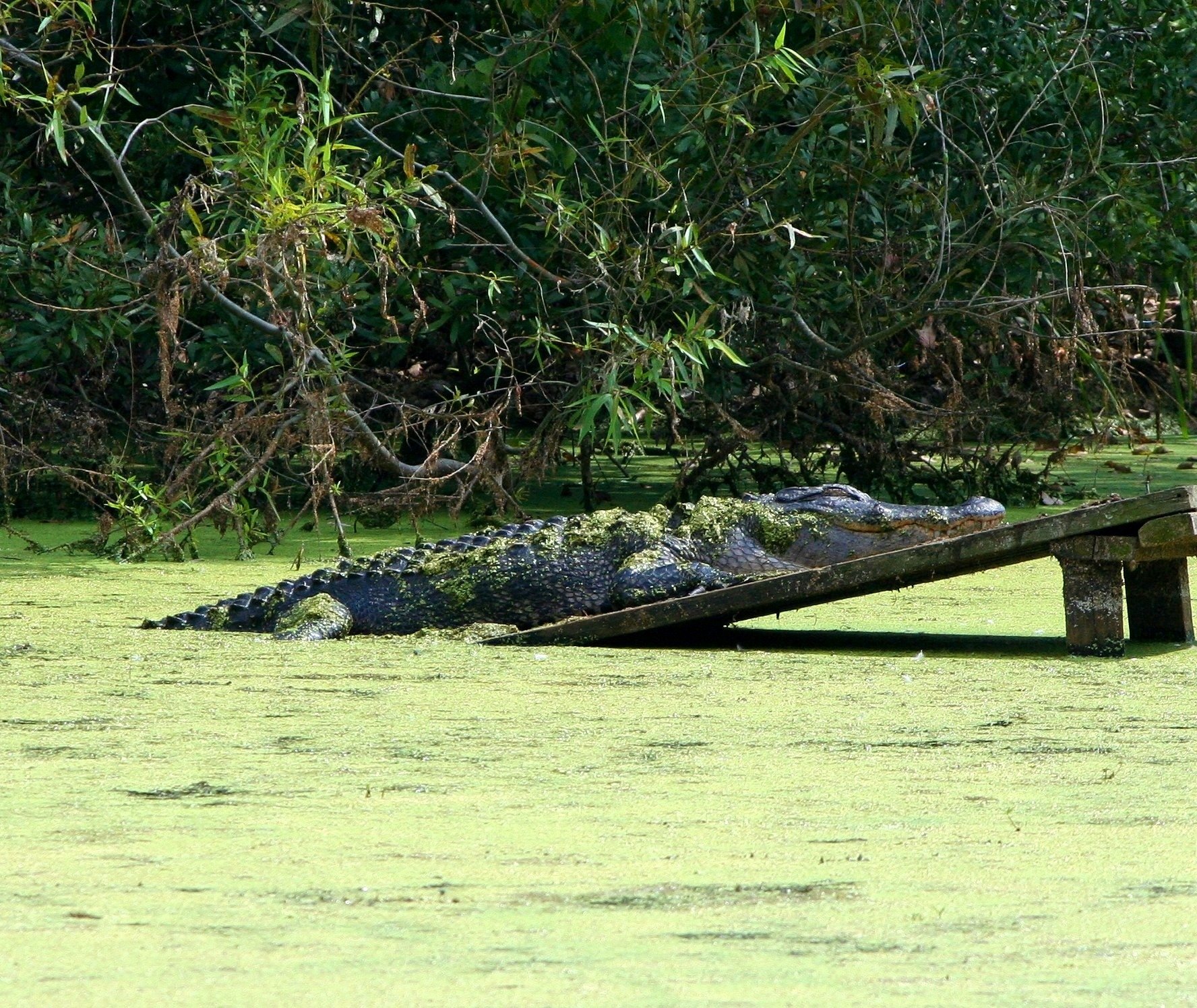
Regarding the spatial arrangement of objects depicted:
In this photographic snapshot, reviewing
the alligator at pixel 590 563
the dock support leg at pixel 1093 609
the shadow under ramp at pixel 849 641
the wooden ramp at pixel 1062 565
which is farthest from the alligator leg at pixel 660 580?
the dock support leg at pixel 1093 609

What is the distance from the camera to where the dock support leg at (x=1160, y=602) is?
5.07 metres

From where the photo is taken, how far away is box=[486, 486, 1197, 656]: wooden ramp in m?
4.64

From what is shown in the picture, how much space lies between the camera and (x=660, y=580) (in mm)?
5402

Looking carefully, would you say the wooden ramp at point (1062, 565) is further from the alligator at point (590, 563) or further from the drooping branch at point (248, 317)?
the drooping branch at point (248, 317)

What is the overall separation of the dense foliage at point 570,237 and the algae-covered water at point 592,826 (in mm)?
2206

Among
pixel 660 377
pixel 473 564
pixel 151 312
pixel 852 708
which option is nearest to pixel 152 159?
pixel 151 312

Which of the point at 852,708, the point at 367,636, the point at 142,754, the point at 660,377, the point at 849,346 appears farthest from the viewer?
the point at 849,346

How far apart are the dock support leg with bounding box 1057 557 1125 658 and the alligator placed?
2.19 ft

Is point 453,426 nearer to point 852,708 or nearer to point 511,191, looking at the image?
point 511,191

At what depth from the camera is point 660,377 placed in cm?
671

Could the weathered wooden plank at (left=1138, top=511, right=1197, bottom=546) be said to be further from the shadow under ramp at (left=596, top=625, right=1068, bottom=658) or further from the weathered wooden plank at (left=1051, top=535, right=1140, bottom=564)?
the shadow under ramp at (left=596, top=625, right=1068, bottom=658)

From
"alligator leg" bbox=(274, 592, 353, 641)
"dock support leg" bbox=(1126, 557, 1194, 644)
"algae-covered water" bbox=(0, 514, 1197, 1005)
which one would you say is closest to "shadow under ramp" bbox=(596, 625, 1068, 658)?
"algae-covered water" bbox=(0, 514, 1197, 1005)

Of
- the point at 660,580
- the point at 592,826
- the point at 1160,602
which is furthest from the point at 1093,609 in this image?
the point at 592,826

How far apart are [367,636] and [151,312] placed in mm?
3275
